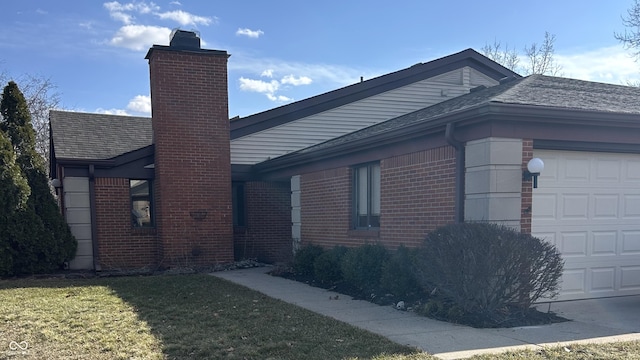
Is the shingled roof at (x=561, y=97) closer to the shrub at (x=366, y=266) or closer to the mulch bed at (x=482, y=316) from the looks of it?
the shrub at (x=366, y=266)

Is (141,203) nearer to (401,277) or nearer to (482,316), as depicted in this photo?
(401,277)

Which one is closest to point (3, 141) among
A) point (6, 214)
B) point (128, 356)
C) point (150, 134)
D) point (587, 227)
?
point (6, 214)

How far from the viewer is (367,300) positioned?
8023mm

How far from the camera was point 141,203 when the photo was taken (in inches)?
513

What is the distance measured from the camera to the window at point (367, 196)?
32.8 feet

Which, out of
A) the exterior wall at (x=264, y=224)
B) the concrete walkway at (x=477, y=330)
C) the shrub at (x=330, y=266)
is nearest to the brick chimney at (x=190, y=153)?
the exterior wall at (x=264, y=224)

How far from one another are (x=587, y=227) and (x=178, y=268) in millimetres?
9228

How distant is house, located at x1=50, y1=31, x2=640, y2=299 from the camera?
23.6 ft

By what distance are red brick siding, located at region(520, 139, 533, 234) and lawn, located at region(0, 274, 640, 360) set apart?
2.22 meters

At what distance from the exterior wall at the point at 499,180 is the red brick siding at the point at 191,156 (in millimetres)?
7775

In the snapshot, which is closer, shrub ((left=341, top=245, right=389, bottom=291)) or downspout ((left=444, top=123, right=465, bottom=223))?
downspout ((left=444, top=123, right=465, bottom=223))

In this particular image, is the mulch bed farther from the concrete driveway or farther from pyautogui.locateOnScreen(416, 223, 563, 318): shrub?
the concrete driveway

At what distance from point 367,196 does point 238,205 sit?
5.39 metres

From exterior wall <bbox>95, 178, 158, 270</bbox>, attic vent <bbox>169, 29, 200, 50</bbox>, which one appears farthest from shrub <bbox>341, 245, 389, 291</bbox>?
attic vent <bbox>169, 29, 200, 50</bbox>
